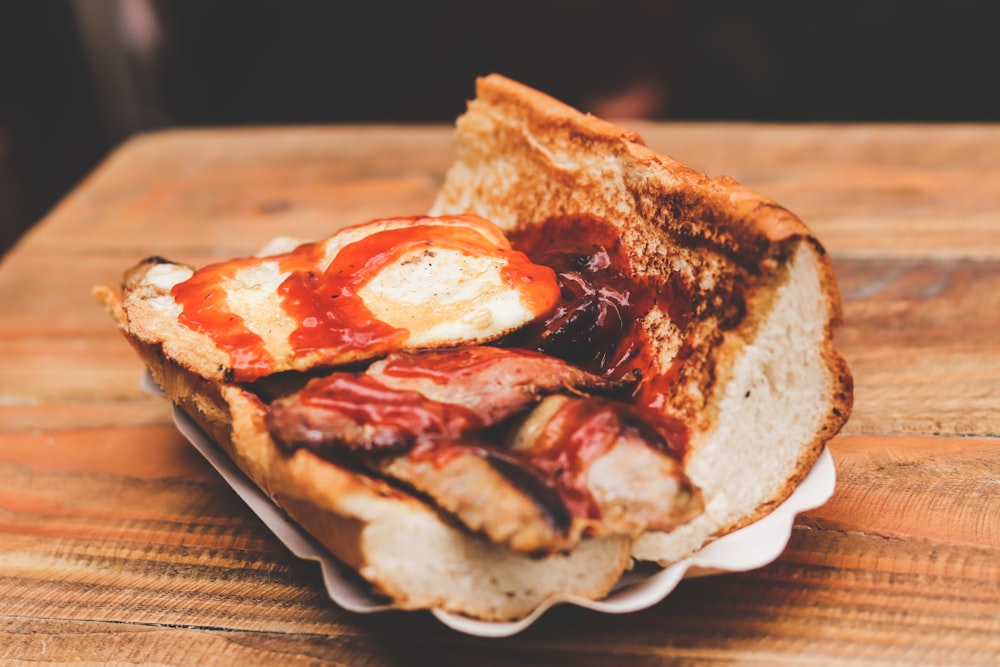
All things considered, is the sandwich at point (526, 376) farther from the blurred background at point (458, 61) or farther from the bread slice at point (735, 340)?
the blurred background at point (458, 61)

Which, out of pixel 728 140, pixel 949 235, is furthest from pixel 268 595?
pixel 728 140

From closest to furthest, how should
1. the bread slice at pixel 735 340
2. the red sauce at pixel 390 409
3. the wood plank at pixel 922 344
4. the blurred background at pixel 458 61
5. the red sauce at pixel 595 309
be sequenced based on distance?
1. the red sauce at pixel 390 409
2. the bread slice at pixel 735 340
3. the red sauce at pixel 595 309
4. the wood plank at pixel 922 344
5. the blurred background at pixel 458 61

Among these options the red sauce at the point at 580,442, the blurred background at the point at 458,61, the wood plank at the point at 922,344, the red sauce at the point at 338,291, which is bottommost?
the blurred background at the point at 458,61

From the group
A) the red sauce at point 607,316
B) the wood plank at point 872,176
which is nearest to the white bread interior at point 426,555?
the red sauce at point 607,316

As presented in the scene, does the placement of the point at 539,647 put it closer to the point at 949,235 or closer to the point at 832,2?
the point at 949,235

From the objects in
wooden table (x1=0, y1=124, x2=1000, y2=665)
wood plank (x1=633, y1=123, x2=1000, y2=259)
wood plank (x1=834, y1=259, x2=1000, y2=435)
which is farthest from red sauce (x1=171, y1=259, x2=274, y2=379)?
wood plank (x1=633, y1=123, x2=1000, y2=259)

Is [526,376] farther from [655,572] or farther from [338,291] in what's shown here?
[338,291]

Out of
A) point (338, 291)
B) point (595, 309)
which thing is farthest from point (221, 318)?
point (595, 309)
